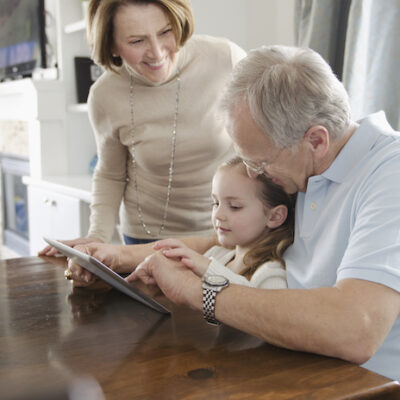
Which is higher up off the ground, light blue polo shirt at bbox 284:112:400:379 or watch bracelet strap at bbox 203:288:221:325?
light blue polo shirt at bbox 284:112:400:379

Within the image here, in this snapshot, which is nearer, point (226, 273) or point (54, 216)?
point (226, 273)

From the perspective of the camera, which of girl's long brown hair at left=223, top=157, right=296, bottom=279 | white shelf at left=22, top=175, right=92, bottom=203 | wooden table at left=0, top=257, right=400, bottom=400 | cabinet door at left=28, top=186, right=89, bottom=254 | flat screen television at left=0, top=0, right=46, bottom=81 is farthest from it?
flat screen television at left=0, top=0, right=46, bottom=81

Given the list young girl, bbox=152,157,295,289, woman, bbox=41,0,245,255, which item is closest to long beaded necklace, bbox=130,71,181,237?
woman, bbox=41,0,245,255

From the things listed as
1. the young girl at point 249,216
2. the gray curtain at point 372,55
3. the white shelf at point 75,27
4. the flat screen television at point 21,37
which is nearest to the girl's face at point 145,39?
the young girl at point 249,216

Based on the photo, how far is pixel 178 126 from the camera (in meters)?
1.92

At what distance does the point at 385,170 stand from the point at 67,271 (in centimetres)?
78

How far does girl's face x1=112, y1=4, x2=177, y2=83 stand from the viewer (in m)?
1.66

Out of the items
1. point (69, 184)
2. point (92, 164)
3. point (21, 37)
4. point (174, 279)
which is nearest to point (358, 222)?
point (174, 279)

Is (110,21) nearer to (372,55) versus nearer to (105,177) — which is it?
(105,177)

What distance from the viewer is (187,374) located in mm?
832

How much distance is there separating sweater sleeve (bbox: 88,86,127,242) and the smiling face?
0.88 m

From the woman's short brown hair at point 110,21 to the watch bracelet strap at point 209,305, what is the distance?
0.96m

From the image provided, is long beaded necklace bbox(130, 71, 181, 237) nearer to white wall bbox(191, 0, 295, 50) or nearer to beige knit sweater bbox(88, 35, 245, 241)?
beige knit sweater bbox(88, 35, 245, 241)

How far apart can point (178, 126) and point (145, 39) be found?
34 centimetres
